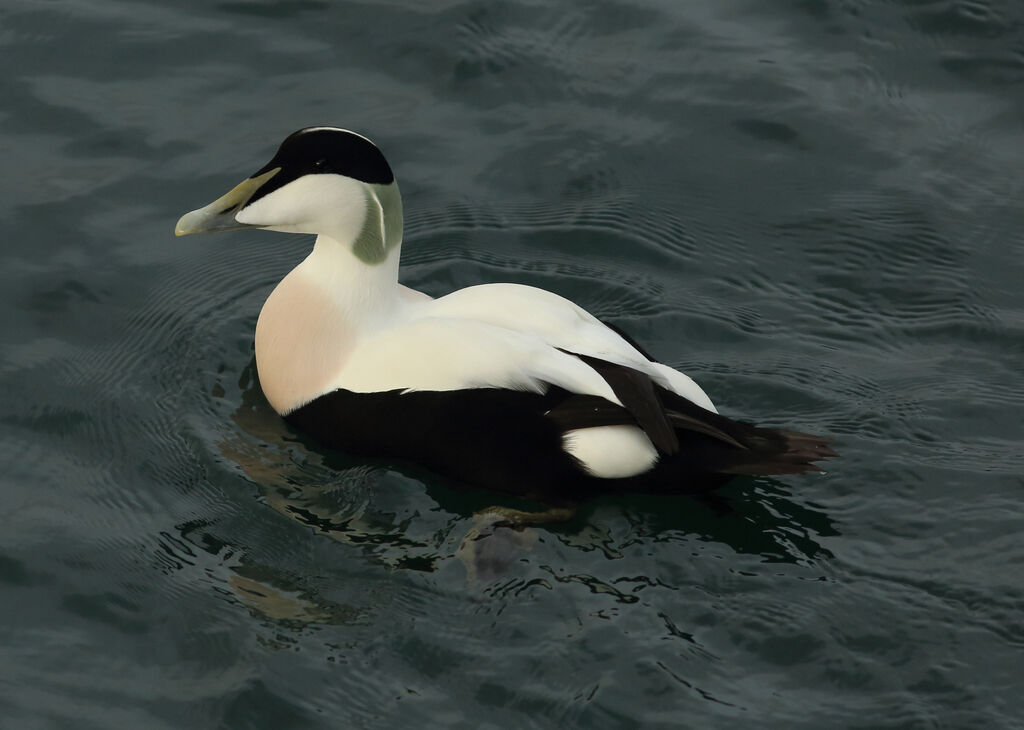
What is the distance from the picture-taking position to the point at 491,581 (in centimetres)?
437

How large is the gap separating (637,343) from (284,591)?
1.59 m

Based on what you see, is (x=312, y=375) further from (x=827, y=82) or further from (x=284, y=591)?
(x=827, y=82)

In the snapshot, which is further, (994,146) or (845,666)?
(994,146)

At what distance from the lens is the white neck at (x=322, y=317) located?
15.9 feet

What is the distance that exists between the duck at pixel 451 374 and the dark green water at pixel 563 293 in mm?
165

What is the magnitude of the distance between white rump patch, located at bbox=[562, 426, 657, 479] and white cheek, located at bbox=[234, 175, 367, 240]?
1.01 m

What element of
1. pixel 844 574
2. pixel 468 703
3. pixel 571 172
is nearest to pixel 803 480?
pixel 844 574

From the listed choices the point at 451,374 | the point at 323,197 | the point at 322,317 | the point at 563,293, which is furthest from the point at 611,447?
the point at 563,293

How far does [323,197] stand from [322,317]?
15.3 inches

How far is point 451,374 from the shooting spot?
4.62 m

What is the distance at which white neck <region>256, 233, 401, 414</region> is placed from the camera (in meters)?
4.85

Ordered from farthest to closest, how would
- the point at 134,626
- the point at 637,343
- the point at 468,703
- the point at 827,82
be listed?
the point at 827,82 → the point at 637,343 → the point at 134,626 → the point at 468,703

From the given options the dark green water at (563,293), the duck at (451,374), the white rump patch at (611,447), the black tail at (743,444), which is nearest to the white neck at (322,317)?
the duck at (451,374)

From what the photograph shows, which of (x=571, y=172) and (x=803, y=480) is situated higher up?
(x=571, y=172)
